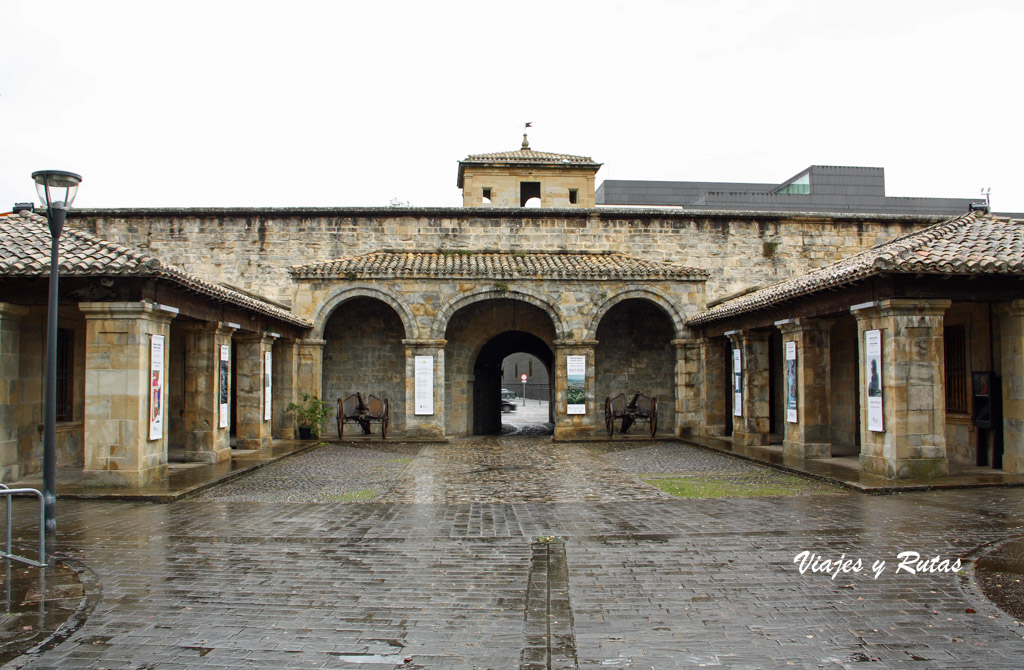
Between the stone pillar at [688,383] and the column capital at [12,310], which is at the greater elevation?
the column capital at [12,310]

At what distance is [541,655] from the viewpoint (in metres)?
4.38

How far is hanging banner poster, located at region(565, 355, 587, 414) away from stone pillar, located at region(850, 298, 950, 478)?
889cm

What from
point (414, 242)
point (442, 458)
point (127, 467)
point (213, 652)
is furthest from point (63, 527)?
point (414, 242)

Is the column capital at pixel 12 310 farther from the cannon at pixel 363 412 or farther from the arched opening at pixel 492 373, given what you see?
the arched opening at pixel 492 373

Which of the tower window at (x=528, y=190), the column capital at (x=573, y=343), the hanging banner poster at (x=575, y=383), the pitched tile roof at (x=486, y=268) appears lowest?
the hanging banner poster at (x=575, y=383)

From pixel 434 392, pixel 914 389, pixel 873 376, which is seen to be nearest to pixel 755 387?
pixel 873 376

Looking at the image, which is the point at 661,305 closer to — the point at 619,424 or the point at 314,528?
the point at 619,424

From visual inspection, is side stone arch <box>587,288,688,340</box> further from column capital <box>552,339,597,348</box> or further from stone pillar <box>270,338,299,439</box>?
stone pillar <box>270,338,299,439</box>

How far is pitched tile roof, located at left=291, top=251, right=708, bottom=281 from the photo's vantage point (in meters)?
18.7

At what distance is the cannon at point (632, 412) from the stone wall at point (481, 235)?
3697 mm

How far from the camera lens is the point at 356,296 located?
19.0 metres

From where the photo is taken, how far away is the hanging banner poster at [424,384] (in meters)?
18.5

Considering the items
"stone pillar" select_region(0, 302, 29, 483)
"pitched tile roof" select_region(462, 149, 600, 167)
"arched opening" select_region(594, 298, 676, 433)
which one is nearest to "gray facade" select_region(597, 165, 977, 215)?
"pitched tile roof" select_region(462, 149, 600, 167)

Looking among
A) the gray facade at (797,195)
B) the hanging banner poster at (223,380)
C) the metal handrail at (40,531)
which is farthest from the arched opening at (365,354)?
the gray facade at (797,195)
